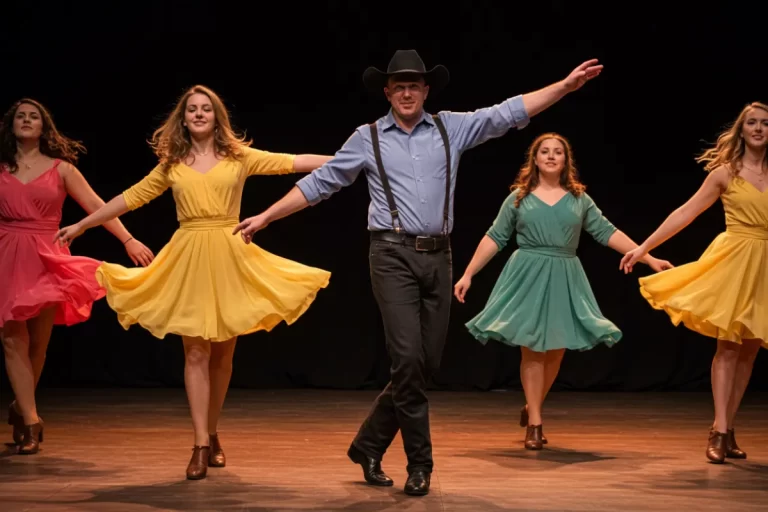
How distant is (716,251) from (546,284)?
79cm

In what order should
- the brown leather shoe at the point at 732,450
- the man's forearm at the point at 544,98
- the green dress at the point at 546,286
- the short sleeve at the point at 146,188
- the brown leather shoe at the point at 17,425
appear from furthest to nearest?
the green dress at the point at 546,286, the brown leather shoe at the point at 17,425, the brown leather shoe at the point at 732,450, the short sleeve at the point at 146,188, the man's forearm at the point at 544,98

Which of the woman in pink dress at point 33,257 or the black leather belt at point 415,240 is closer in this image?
the black leather belt at point 415,240

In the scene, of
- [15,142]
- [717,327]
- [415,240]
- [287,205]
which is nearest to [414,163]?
[415,240]

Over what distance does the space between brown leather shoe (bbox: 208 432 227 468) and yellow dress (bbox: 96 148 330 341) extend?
0.52m

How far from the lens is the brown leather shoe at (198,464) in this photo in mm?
4156

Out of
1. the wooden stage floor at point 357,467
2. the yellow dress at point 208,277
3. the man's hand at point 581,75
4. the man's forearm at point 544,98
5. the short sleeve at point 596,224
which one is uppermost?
the man's hand at point 581,75

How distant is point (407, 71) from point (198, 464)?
5.47ft

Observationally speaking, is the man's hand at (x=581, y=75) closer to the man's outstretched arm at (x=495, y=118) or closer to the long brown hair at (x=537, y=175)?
the man's outstretched arm at (x=495, y=118)

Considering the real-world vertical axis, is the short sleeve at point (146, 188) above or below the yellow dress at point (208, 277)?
above

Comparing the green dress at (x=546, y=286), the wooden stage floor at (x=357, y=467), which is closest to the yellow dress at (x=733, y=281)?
the green dress at (x=546, y=286)

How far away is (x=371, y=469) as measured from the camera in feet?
13.3

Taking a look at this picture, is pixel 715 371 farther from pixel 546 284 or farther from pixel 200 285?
pixel 200 285

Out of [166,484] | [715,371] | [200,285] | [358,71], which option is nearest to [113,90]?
[358,71]

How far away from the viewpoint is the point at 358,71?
6.93 meters
